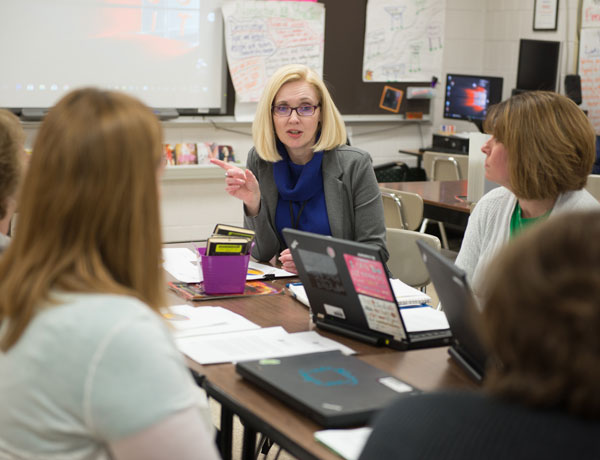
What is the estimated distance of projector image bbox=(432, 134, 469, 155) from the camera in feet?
20.6

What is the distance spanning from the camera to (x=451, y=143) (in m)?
6.42

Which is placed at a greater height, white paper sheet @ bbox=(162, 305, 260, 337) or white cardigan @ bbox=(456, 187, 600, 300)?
white cardigan @ bbox=(456, 187, 600, 300)

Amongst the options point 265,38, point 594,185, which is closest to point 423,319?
point 594,185

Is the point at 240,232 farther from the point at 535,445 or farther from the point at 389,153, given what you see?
the point at 389,153

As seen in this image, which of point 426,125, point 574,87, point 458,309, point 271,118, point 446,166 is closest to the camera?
point 458,309

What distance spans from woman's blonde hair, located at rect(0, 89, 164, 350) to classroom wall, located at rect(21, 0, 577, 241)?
464 cm

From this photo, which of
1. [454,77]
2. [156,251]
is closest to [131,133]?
[156,251]

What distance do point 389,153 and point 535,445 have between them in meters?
6.06

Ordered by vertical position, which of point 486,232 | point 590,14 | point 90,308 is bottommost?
point 486,232

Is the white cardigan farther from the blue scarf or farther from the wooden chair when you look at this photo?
the wooden chair

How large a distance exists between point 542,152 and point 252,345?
3.33ft

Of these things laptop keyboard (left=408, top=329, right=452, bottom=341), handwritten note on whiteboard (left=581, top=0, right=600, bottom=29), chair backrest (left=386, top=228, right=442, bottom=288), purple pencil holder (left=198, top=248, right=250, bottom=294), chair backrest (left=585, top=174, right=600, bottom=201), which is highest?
handwritten note on whiteboard (left=581, top=0, right=600, bottom=29)

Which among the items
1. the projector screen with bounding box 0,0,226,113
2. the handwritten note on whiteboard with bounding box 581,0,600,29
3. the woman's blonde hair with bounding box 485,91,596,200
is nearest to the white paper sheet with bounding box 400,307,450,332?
the woman's blonde hair with bounding box 485,91,596,200

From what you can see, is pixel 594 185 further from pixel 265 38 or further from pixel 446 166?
pixel 265 38
